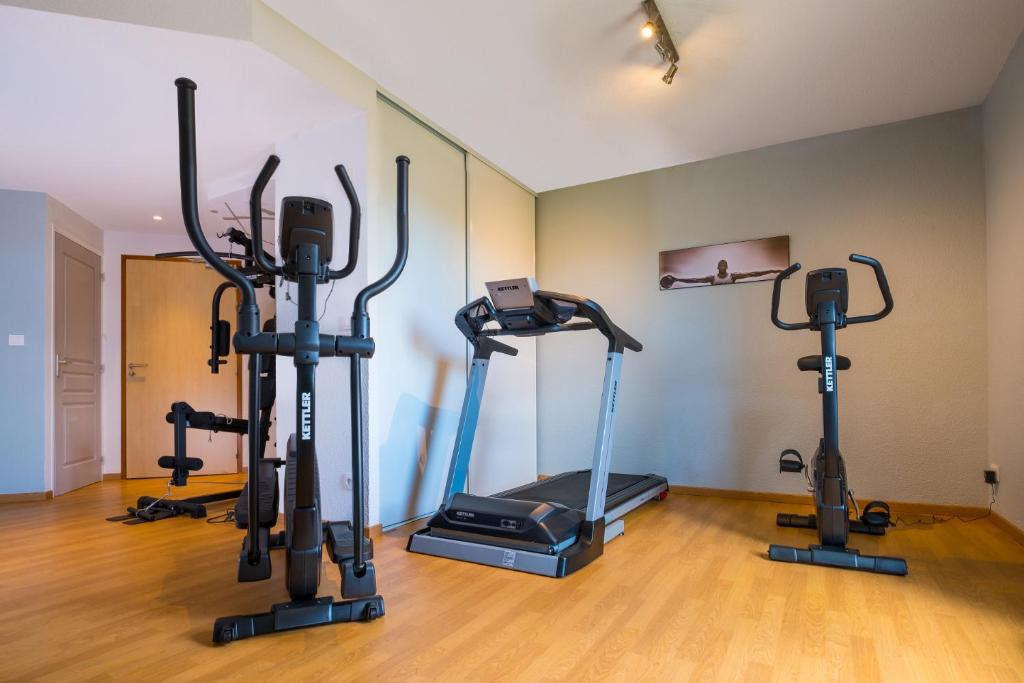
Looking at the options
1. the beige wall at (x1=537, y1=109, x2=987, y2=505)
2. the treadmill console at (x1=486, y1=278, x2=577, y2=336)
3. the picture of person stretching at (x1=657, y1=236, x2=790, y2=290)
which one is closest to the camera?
the treadmill console at (x1=486, y1=278, x2=577, y2=336)

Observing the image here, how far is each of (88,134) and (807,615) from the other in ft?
14.8

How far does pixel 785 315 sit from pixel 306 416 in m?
3.56

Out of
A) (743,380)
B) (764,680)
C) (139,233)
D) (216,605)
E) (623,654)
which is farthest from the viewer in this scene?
(139,233)

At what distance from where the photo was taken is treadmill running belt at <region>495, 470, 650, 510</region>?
351 cm

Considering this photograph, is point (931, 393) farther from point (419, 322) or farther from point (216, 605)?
point (216, 605)

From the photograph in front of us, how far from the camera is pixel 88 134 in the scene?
11.8 ft

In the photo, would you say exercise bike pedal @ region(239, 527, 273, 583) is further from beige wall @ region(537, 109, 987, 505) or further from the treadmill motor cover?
beige wall @ region(537, 109, 987, 505)

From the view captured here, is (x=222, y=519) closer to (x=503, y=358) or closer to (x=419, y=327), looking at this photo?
(x=419, y=327)

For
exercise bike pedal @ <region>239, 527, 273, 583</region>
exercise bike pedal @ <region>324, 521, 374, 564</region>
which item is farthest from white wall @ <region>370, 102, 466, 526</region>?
exercise bike pedal @ <region>239, 527, 273, 583</region>

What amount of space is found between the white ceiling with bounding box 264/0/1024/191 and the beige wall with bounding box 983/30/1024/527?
0.76 ft

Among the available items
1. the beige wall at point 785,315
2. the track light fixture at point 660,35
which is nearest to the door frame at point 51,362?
the beige wall at point 785,315

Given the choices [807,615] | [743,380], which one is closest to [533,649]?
[807,615]

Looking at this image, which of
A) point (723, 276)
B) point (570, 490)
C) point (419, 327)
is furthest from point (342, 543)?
point (723, 276)

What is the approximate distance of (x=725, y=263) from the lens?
4.52 meters
